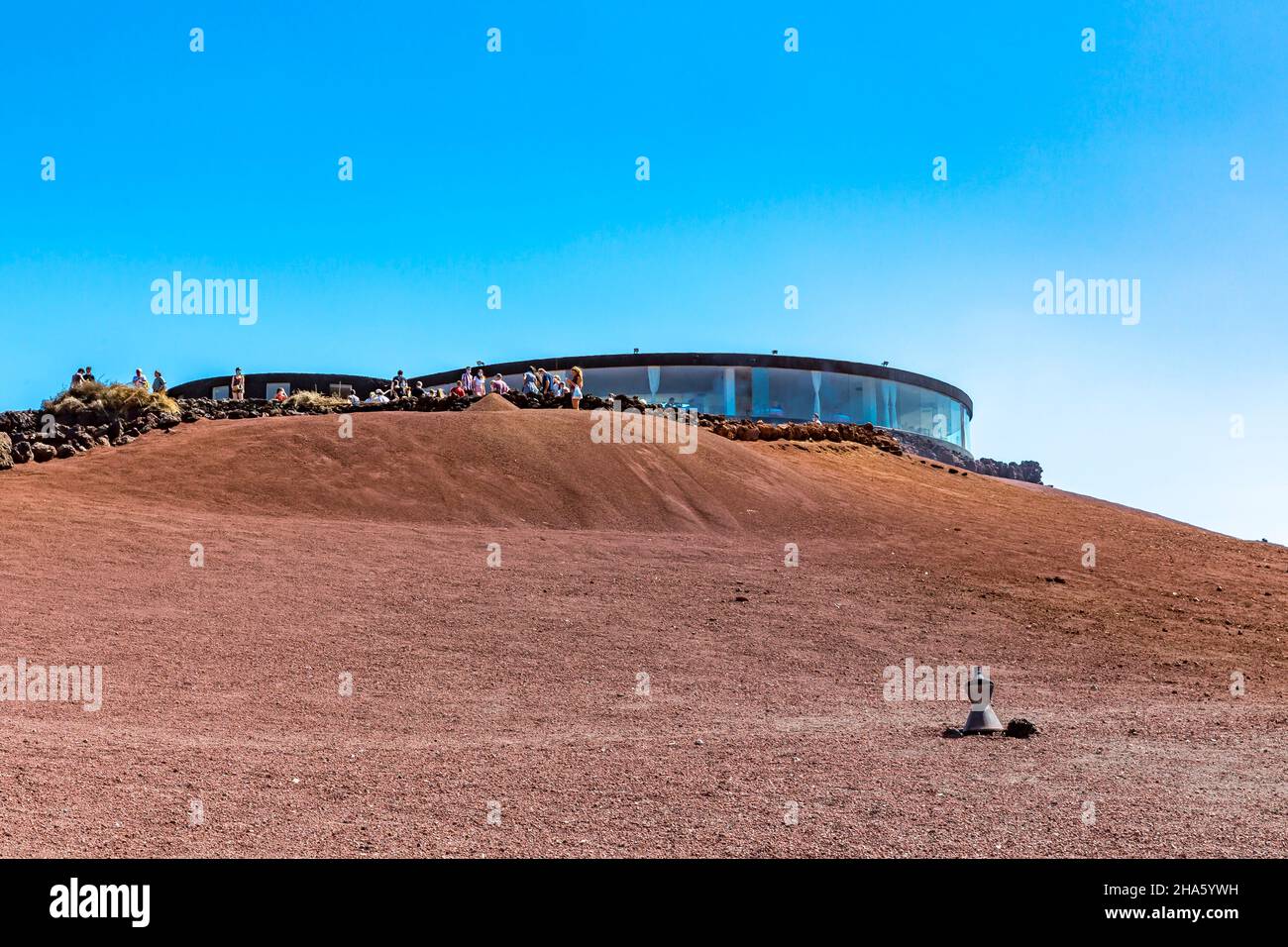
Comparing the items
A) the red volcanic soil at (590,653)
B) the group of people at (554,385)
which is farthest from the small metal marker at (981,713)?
the group of people at (554,385)

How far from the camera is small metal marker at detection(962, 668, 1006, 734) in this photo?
384 inches

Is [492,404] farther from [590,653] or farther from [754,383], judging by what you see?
[754,383]

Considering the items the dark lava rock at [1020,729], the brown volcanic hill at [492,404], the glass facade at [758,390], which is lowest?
the dark lava rock at [1020,729]

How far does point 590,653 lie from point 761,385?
3337cm

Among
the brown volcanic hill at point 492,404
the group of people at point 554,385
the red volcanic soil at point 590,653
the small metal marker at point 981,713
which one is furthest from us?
the group of people at point 554,385

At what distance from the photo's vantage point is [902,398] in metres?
49.2

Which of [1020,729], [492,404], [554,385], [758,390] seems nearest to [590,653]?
[1020,729]

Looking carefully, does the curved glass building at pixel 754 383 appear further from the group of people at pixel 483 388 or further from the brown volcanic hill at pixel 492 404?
the brown volcanic hill at pixel 492 404

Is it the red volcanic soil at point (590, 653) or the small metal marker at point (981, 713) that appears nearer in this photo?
the red volcanic soil at point (590, 653)

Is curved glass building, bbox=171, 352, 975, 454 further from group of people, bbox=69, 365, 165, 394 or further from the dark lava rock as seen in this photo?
the dark lava rock

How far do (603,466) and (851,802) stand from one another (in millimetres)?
17215

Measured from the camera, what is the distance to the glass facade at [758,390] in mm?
45438

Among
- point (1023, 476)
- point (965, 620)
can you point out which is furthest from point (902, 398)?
point (965, 620)
